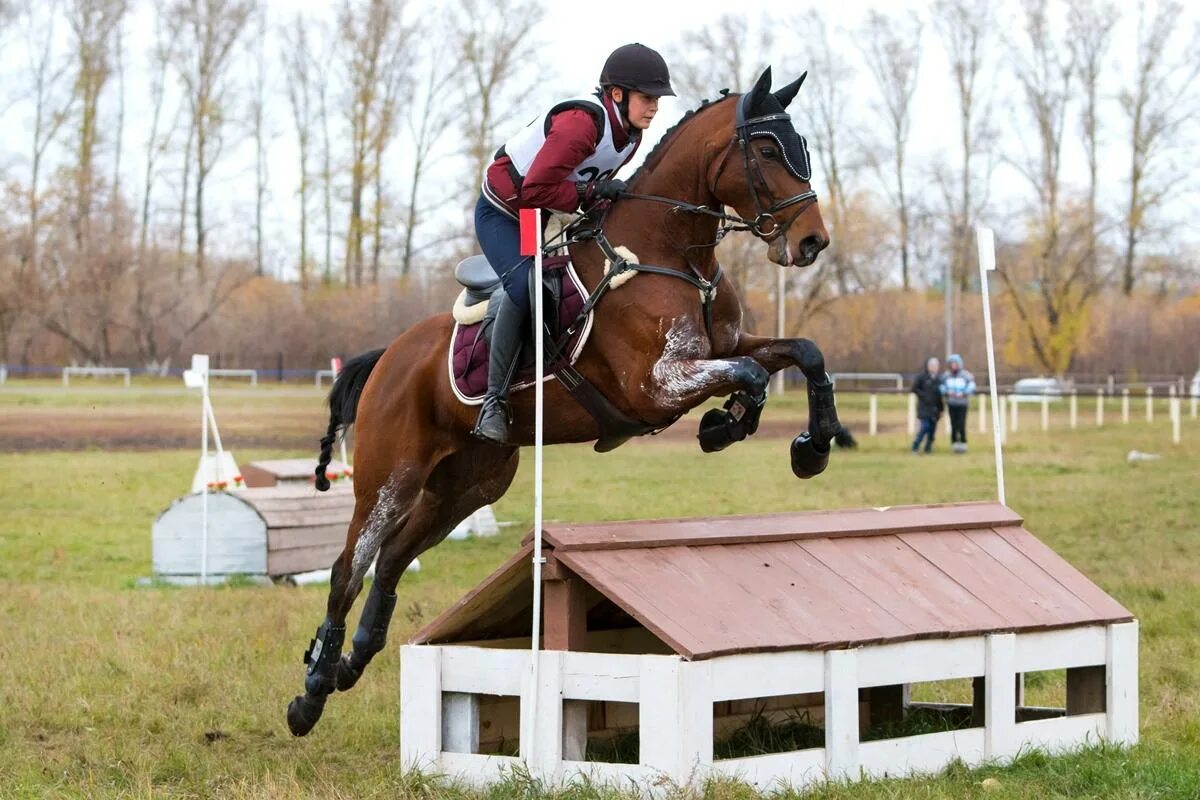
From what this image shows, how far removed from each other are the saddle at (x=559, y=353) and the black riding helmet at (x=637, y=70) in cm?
67

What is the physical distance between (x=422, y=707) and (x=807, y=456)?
1.58 m

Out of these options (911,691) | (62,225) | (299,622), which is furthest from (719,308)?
(62,225)

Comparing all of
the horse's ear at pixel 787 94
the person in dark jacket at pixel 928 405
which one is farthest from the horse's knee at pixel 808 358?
the person in dark jacket at pixel 928 405

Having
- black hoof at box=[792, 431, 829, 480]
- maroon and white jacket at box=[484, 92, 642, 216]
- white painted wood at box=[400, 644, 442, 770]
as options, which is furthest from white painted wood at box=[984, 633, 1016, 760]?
maroon and white jacket at box=[484, 92, 642, 216]

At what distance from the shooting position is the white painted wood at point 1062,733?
470cm

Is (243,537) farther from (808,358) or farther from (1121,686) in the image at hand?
(1121,686)

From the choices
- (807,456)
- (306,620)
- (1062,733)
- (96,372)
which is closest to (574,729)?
(807,456)

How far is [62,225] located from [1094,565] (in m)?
34.5

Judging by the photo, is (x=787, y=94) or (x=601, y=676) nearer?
(x=601, y=676)

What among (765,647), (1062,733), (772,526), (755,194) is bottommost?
(1062,733)

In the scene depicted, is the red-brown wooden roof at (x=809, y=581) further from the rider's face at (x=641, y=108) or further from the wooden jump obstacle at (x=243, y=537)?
the wooden jump obstacle at (x=243, y=537)

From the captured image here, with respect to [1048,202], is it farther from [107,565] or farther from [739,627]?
[739,627]

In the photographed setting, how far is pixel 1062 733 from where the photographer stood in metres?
4.80

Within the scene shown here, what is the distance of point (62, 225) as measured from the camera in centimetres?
3822
